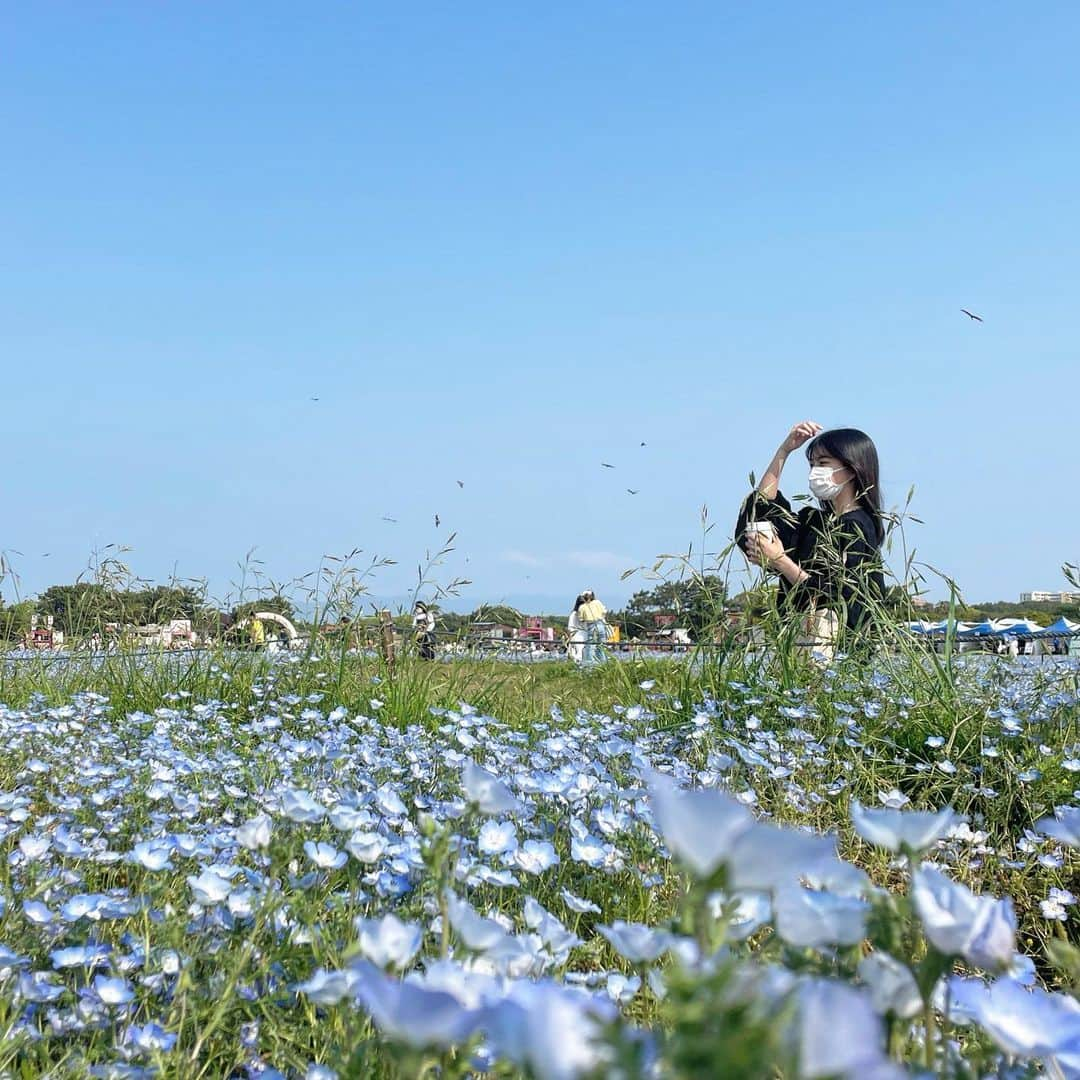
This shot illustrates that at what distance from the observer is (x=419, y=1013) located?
0.61 m

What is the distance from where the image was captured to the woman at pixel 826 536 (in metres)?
4.59

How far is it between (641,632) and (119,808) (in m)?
3.75

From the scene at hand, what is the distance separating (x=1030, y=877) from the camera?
9.50 ft

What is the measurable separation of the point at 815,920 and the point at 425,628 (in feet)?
16.1

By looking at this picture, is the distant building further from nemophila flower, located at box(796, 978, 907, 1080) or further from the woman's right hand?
nemophila flower, located at box(796, 978, 907, 1080)

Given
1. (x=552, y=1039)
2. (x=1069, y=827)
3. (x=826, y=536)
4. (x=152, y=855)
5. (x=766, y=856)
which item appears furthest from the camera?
(x=826, y=536)

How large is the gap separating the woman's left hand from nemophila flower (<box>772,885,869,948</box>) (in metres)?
3.87

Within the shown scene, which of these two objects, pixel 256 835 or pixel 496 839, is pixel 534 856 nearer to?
pixel 496 839

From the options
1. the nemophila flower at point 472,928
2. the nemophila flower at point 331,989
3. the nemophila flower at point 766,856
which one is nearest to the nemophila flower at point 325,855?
the nemophila flower at point 331,989

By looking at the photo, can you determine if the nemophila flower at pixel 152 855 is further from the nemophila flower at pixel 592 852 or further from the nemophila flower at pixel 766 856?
the nemophila flower at pixel 766 856

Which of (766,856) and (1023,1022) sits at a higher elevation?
(766,856)

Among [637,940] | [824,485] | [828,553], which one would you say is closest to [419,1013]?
[637,940]

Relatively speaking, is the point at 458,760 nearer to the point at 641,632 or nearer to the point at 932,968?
the point at 932,968

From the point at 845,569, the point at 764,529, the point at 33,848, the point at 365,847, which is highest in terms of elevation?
the point at 764,529
